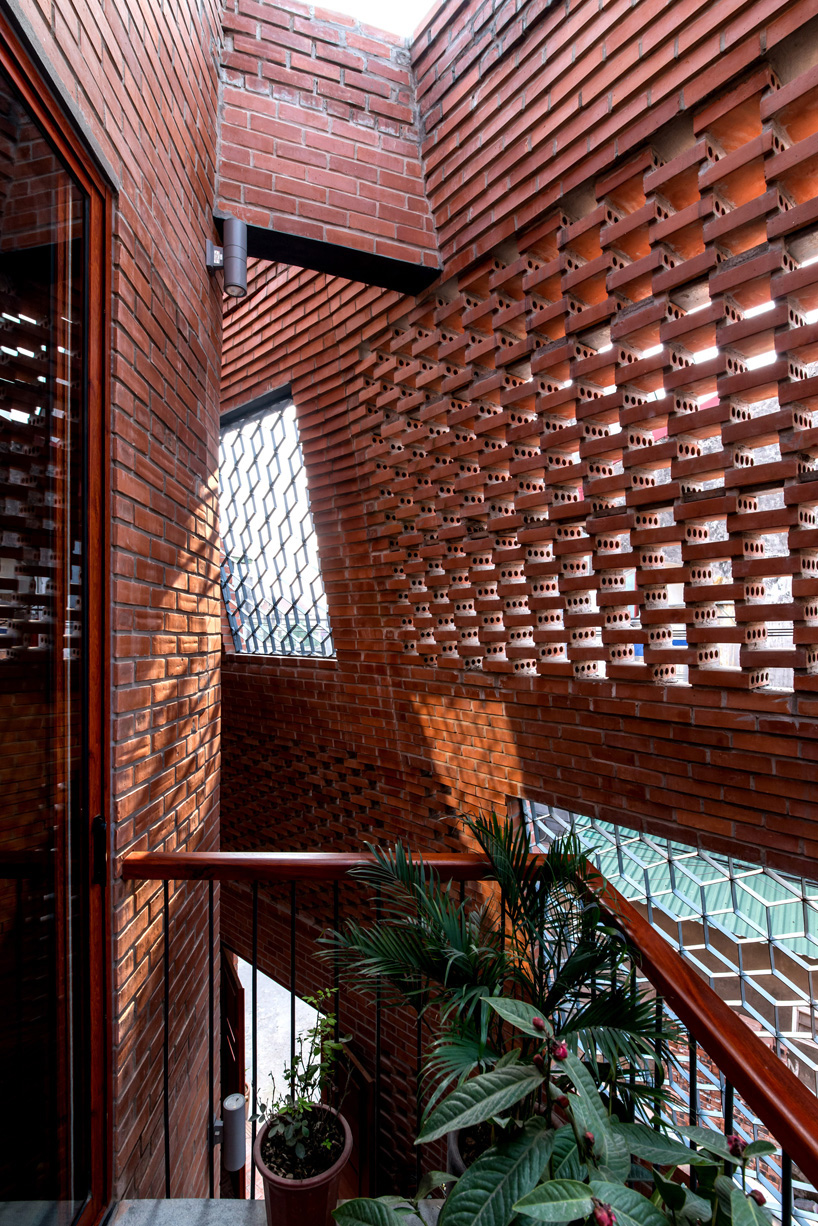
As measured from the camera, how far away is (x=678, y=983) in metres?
1.30

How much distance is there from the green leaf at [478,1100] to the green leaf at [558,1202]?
172 mm

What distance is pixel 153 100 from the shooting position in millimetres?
1903

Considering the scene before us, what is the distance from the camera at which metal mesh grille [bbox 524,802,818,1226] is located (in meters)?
2.96

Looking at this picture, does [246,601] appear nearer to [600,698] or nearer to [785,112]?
[600,698]

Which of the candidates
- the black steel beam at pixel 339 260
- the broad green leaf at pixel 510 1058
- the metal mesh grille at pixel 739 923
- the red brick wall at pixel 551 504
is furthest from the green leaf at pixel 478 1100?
the black steel beam at pixel 339 260

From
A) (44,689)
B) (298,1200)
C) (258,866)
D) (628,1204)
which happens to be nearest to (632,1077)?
(628,1204)

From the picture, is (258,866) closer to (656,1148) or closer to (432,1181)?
(432,1181)

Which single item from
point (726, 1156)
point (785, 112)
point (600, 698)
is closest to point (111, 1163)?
point (726, 1156)

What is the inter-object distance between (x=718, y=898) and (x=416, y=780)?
5.79 ft

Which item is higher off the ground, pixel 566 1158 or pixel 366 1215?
pixel 566 1158

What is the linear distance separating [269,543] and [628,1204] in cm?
564

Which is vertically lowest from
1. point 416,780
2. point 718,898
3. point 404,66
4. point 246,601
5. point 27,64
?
point 718,898

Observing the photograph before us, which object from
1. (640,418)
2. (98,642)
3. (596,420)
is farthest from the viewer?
(596,420)

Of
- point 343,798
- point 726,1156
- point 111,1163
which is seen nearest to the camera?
point 726,1156
